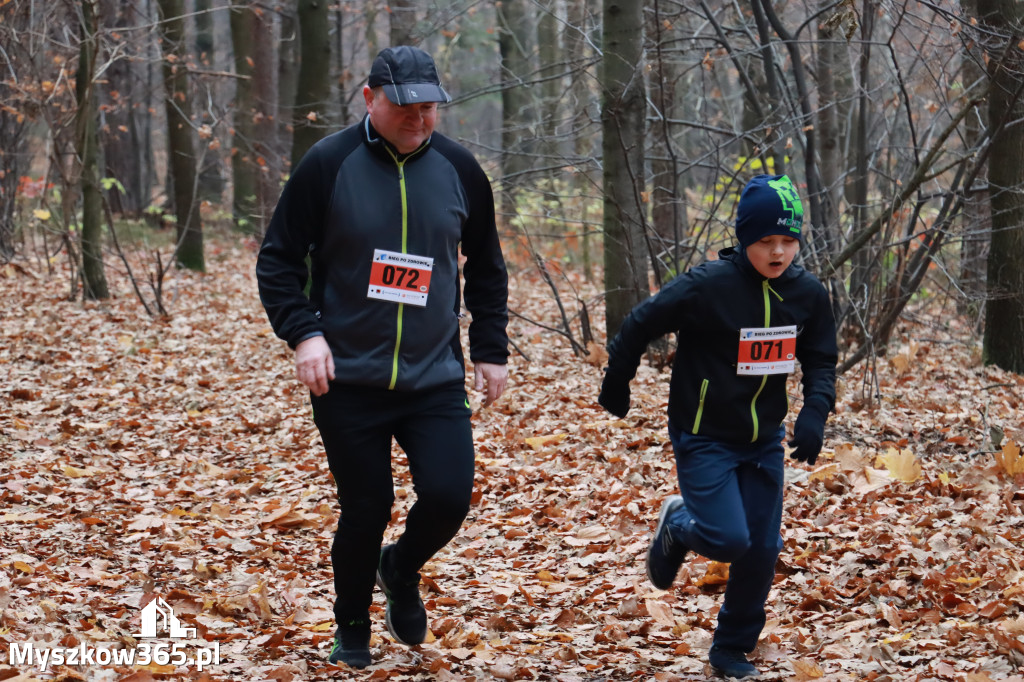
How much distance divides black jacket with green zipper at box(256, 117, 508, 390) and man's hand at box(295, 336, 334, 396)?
0.05m

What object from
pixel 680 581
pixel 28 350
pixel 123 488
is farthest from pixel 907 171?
pixel 28 350

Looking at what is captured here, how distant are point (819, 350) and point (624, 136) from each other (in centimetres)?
518

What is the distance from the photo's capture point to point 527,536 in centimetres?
586

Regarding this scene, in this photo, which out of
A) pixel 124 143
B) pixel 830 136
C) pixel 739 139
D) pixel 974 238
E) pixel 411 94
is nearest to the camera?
pixel 411 94

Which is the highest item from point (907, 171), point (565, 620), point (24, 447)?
point (907, 171)

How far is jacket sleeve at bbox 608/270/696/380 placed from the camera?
3846 millimetres

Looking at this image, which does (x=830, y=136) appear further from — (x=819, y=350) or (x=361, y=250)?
(x=361, y=250)

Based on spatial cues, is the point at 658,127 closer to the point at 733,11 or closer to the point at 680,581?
the point at 733,11

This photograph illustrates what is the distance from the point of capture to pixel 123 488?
6.68 meters

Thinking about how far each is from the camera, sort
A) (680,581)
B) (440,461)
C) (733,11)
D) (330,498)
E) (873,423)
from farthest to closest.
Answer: (733,11)
(873,423)
(330,498)
(680,581)
(440,461)

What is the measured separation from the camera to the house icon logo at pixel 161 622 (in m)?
4.25

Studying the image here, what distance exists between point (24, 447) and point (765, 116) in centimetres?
630

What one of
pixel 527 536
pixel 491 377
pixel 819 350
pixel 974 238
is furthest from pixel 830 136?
pixel 491 377

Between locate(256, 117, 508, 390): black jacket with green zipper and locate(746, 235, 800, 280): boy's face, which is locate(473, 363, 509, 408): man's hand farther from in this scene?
locate(746, 235, 800, 280): boy's face
